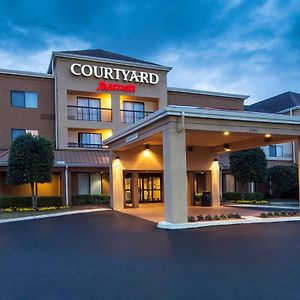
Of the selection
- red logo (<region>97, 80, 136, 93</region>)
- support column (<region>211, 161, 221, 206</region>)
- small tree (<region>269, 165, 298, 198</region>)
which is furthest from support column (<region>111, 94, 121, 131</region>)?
small tree (<region>269, 165, 298, 198</region>)

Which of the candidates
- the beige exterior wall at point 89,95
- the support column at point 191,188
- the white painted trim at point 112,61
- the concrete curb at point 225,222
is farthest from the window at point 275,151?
the concrete curb at point 225,222

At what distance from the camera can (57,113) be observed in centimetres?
2727

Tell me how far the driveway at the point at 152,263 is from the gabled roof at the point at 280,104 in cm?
2552

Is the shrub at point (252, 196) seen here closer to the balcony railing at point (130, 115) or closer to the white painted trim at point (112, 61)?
the balcony railing at point (130, 115)

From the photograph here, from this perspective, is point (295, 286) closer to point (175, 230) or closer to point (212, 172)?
point (175, 230)

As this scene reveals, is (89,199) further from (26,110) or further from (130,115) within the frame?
(130,115)

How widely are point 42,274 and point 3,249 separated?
333cm

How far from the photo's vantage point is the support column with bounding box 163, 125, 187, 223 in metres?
13.1

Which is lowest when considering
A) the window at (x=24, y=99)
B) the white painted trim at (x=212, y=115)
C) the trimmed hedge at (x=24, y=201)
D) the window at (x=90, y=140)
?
the trimmed hedge at (x=24, y=201)

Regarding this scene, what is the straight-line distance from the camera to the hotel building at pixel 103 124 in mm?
21141

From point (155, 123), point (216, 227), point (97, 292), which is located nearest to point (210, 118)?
point (155, 123)

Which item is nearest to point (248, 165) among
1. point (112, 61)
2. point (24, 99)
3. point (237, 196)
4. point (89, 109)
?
point (237, 196)

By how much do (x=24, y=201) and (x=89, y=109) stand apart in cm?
930

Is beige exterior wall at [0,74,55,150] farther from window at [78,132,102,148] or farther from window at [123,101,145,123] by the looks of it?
window at [123,101,145,123]
